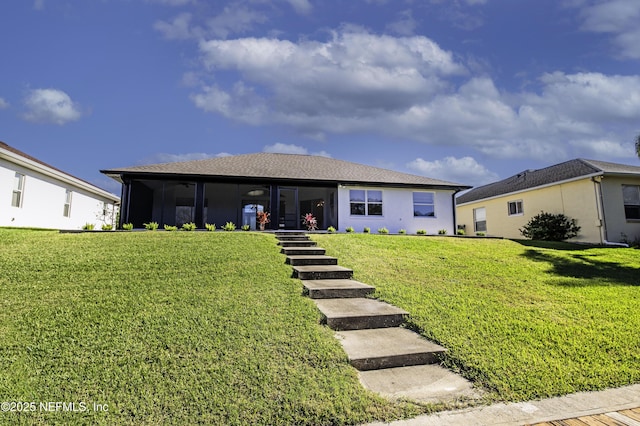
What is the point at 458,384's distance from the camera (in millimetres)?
3000

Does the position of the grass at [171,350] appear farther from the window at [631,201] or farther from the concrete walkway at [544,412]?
the window at [631,201]

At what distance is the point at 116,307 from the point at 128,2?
12.4m

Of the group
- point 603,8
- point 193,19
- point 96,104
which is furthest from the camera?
point 96,104

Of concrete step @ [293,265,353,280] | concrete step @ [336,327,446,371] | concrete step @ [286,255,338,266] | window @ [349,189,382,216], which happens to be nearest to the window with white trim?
window @ [349,189,382,216]

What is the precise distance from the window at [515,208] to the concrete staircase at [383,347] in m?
16.9

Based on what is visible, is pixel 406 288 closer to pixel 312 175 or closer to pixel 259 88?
pixel 312 175

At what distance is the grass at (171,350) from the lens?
2484 millimetres

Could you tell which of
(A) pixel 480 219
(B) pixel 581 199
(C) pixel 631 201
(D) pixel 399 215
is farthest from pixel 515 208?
(D) pixel 399 215

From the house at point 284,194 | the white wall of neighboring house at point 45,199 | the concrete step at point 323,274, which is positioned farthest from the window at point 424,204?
the white wall of neighboring house at point 45,199

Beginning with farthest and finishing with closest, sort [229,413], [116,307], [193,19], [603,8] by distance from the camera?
[193,19] < [603,8] < [116,307] < [229,413]

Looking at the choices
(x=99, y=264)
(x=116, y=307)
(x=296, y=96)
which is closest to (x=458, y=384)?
(x=116, y=307)

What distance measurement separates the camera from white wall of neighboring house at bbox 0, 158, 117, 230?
12.1 m

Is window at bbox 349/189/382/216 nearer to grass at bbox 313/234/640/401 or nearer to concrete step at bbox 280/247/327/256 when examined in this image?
grass at bbox 313/234/640/401

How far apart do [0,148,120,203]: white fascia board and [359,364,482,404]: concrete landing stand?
15.1 meters
